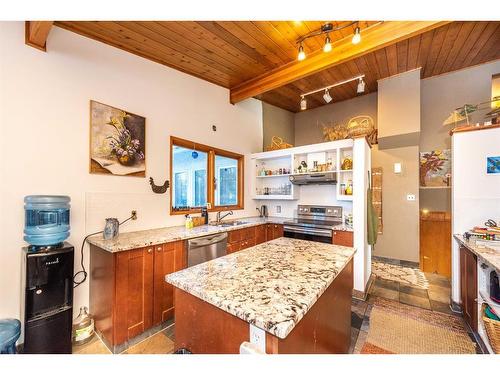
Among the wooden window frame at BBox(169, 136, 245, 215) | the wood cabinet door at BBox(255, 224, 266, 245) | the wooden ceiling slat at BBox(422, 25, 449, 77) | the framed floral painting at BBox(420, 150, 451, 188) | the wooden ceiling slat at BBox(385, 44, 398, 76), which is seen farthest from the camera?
the framed floral painting at BBox(420, 150, 451, 188)

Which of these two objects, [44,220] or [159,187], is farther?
[159,187]

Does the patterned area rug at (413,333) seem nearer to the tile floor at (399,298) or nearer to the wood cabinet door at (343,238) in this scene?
the tile floor at (399,298)

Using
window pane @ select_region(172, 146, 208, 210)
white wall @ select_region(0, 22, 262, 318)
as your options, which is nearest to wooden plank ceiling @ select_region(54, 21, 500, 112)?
white wall @ select_region(0, 22, 262, 318)

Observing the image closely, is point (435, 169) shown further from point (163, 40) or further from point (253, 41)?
point (163, 40)

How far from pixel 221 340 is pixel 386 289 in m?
2.90

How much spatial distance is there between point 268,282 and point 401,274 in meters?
3.40

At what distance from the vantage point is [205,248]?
8.13 ft

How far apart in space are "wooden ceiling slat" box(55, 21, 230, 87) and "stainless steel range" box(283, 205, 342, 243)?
262 cm

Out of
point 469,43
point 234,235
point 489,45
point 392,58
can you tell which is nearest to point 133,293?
point 234,235

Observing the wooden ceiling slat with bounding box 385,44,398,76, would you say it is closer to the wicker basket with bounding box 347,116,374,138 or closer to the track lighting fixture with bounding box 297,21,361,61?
the wicker basket with bounding box 347,116,374,138

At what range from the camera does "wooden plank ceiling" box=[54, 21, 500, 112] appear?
86.4 inches
